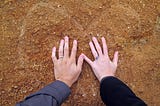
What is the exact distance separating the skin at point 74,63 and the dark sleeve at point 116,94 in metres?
0.07

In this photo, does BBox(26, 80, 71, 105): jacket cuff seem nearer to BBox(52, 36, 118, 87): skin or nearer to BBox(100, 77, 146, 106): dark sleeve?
BBox(52, 36, 118, 87): skin

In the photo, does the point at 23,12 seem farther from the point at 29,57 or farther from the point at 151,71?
the point at 151,71

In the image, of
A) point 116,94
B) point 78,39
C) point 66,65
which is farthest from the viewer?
point 78,39

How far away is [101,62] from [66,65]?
21 centimetres

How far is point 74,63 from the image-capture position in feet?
6.32

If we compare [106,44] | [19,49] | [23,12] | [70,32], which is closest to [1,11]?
[23,12]

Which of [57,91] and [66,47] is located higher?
[66,47]

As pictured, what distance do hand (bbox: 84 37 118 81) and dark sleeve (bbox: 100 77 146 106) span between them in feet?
0.18

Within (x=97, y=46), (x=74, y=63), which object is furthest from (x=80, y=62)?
(x=97, y=46)

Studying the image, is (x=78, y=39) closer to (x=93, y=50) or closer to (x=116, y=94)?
(x=93, y=50)

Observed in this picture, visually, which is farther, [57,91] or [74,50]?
[74,50]

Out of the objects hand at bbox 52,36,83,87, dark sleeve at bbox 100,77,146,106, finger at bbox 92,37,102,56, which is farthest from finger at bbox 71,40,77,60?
dark sleeve at bbox 100,77,146,106

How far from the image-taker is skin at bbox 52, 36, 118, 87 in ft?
6.24

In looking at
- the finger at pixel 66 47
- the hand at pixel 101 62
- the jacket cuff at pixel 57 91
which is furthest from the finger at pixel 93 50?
the jacket cuff at pixel 57 91
